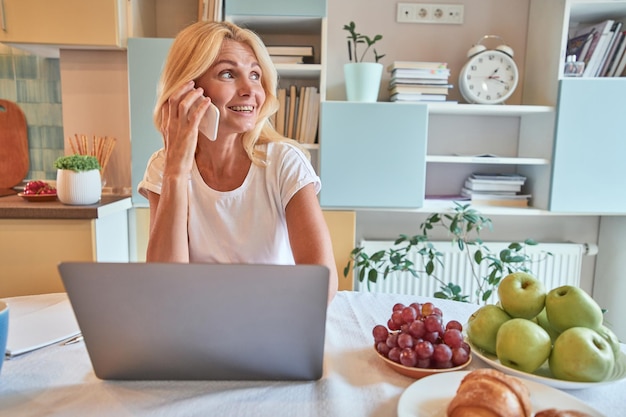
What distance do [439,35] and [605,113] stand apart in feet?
2.82

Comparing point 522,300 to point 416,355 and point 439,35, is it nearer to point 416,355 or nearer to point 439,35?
point 416,355

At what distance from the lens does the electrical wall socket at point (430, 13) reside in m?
2.31

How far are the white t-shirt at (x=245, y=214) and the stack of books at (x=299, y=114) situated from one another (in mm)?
956

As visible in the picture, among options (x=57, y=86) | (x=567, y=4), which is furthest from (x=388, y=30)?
(x=57, y=86)

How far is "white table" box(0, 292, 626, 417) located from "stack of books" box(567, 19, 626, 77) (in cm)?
189

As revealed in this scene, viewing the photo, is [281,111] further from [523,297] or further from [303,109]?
[523,297]

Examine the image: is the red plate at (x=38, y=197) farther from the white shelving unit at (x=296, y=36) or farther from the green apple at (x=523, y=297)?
the green apple at (x=523, y=297)

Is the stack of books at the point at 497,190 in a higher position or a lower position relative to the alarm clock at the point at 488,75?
lower

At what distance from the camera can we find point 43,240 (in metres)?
1.86

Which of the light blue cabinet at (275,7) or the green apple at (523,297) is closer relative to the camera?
the green apple at (523,297)

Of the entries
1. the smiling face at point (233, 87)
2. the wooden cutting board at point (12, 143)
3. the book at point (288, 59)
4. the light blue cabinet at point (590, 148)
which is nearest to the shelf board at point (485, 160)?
the light blue cabinet at point (590, 148)

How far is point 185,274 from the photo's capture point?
577 millimetres

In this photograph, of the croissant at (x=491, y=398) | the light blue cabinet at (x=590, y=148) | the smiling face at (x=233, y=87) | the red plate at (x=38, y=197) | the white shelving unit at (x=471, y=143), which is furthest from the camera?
the white shelving unit at (x=471, y=143)

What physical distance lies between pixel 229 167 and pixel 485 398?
3.03 feet
